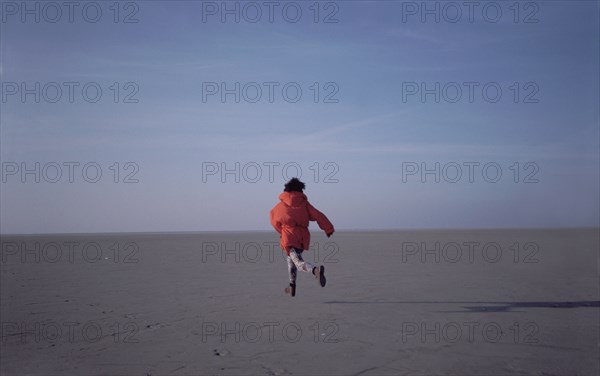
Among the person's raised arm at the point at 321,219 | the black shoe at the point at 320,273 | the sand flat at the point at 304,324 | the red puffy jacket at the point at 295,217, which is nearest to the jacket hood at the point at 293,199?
the red puffy jacket at the point at 295,217

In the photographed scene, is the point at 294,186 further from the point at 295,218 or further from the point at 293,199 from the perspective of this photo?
the point at 295,218

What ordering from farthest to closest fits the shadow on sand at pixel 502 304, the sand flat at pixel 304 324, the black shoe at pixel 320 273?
the shadow on sand at pixel 502 304, the black shoe at pixel 320 273, the sand flat at pixel 304 324

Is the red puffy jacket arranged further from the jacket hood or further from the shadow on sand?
the shadow on sand

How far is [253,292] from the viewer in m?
9.88

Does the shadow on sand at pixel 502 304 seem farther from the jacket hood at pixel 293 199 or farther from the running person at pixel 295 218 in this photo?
the jacket hood at pixel 293 199

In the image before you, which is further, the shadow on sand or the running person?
the running person

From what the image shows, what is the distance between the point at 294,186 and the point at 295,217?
53 cm

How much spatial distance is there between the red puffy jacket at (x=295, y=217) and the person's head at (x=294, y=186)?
0.07m

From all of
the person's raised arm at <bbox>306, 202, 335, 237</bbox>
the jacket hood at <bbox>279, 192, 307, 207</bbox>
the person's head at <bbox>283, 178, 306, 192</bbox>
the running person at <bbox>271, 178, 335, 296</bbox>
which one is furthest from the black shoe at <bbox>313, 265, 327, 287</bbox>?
the person's head at <bbox>283, 178, 306, 192</bbox>

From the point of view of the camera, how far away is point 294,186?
8.55 meters

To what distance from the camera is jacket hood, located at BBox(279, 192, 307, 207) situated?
333 inches

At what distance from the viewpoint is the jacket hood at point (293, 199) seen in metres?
8.47

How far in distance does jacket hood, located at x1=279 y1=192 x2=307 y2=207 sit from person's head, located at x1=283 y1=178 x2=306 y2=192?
0.24ft

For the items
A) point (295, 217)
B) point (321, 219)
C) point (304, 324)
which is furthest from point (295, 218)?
point (304, 324)
